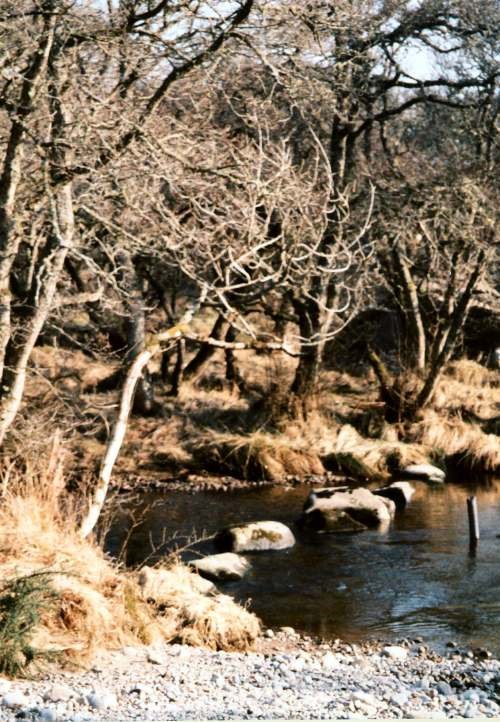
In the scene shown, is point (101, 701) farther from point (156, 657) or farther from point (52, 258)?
point (52, 258)

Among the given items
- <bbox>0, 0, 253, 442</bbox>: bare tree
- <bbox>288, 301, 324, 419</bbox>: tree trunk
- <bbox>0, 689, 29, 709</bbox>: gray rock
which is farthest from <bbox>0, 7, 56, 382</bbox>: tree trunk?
<bbox>288, 301, 324, 419</bbox>: tree trunk

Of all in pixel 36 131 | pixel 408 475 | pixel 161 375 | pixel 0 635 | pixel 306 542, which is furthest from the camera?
pixel 161 375

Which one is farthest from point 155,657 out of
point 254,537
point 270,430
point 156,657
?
point 270,430

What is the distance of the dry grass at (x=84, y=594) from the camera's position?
789 centimetres

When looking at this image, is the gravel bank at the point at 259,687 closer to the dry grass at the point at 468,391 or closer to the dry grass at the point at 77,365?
the dry grass at the point at 468,391

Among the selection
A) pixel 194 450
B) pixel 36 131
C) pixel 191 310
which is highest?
pixel 36 131

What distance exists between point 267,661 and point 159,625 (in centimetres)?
95

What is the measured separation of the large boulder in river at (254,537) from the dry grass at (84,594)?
3.28 m

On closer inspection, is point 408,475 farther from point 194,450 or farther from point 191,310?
point 191,310

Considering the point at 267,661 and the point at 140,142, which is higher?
the point at 140,142

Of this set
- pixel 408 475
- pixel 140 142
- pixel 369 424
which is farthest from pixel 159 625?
pixel 369 424

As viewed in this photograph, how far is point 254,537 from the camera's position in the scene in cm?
1322

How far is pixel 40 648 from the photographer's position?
7.21 metres

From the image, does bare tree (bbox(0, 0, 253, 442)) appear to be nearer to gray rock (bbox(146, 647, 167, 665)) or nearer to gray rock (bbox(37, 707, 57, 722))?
gray rock (bbox(146, 647, 167, 665))
